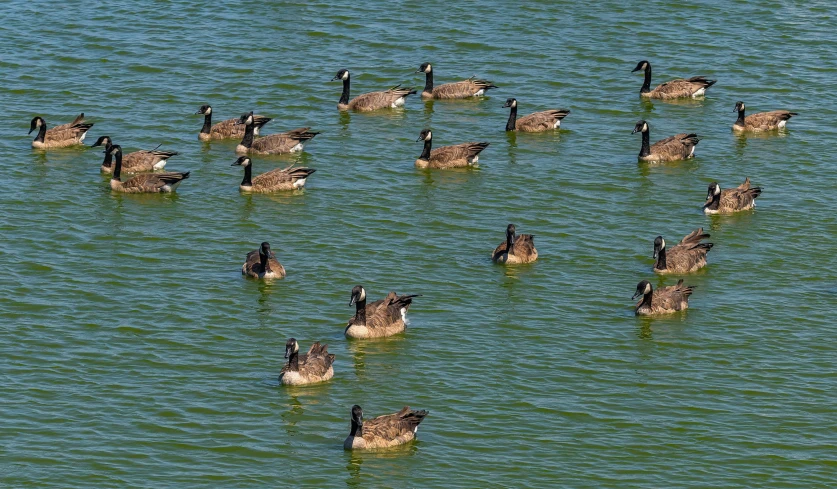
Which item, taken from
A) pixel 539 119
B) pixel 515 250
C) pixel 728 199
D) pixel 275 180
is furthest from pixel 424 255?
pixel 539 119

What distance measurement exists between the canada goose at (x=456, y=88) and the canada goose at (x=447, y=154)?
5.99m

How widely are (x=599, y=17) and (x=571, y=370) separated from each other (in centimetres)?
2774

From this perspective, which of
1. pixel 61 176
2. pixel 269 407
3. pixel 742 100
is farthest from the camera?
pixel 742 100

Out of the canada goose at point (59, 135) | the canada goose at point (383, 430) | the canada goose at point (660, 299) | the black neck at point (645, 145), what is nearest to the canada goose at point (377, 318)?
the canada goose at point (383, 430)

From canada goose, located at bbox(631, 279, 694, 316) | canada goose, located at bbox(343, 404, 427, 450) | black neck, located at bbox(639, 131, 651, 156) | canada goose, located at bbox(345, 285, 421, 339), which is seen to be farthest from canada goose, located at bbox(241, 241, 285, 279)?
black neck, located at bbox(639, 131, 651, 156)

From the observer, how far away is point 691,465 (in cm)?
2622

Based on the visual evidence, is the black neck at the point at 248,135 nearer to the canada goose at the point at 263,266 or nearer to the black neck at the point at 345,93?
the black neck at the point at 345,93

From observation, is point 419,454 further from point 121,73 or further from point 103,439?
point 121,73

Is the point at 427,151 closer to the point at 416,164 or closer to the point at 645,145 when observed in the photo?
the point at 416,164

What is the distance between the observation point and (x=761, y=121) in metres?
44.5

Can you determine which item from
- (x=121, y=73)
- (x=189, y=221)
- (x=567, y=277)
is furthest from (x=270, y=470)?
(x=121, y=73)

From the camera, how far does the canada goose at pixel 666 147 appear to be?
4231cm

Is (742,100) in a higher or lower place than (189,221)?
higher

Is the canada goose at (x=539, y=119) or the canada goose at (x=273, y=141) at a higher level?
the canada goose at (x=539, y=119)
